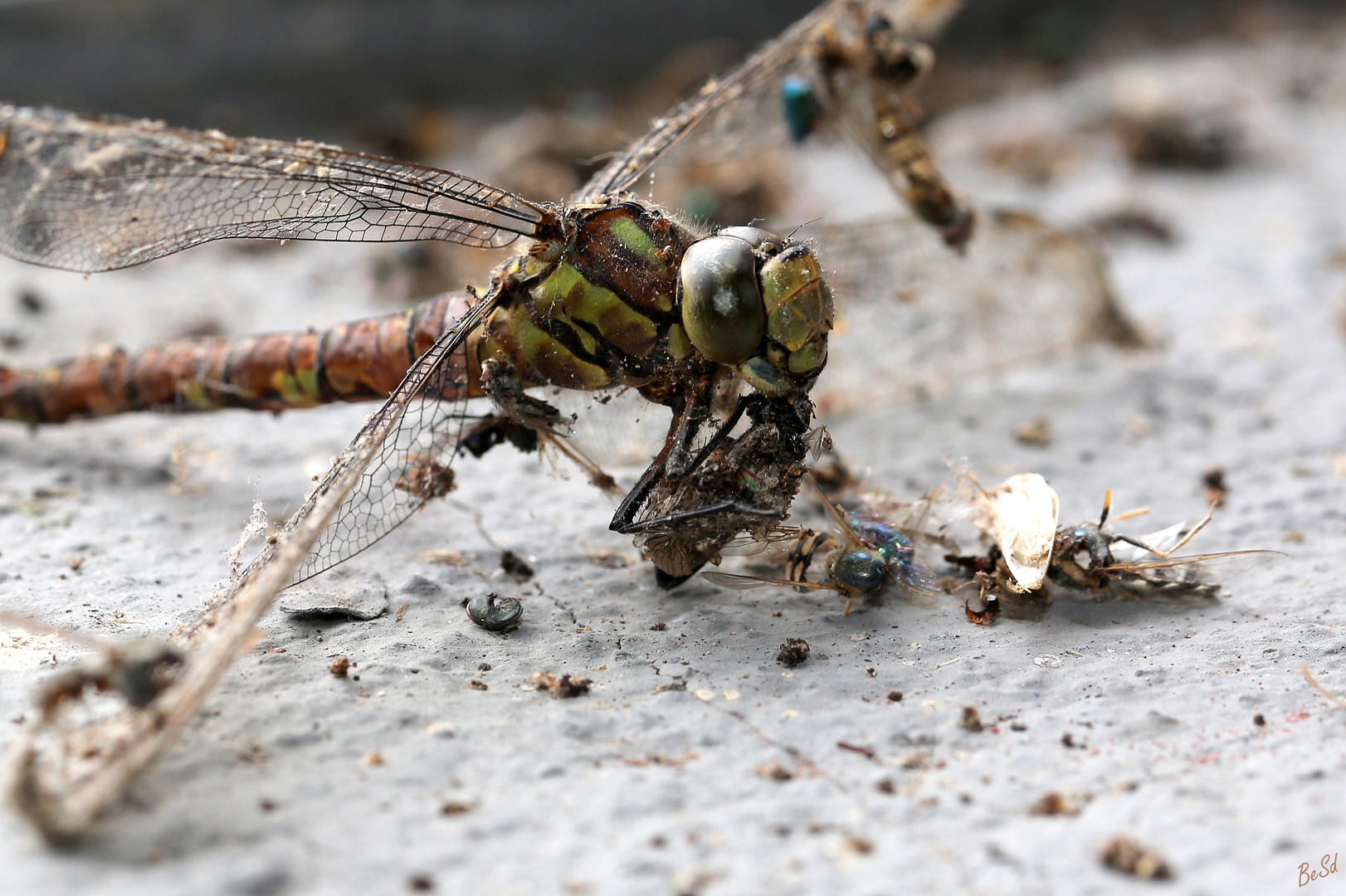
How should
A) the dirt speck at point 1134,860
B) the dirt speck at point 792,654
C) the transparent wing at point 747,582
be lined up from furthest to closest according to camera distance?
the transparent wing at point 747,582, the dirt speck at point 792,654, the dirt speck at point 1134,860

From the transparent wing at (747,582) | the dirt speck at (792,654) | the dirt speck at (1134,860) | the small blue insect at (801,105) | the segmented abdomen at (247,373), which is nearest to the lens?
the dirt speck at (1134,860)

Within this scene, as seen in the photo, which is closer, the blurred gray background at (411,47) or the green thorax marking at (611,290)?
the green thorax marking at (611,290)

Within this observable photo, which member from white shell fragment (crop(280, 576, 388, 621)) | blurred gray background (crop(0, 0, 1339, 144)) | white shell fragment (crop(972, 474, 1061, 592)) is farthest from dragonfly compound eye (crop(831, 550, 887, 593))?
blurred gray background (crop(0, 0, 1339, 144))

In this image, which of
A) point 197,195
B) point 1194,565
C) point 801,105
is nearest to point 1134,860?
point 1194,565

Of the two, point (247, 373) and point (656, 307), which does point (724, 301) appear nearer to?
point (656, 307)

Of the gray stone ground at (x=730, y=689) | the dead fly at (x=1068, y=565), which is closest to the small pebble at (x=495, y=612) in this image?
the gray stone ground at (x=730, y=689)

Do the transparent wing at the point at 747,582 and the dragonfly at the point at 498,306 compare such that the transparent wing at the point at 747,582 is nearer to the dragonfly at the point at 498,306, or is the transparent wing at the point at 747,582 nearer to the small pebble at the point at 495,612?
the dragonfly at the point at 498,306

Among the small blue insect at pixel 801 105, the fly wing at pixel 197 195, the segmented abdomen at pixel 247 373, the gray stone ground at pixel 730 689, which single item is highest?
the small blue insect at pixel 801 105
